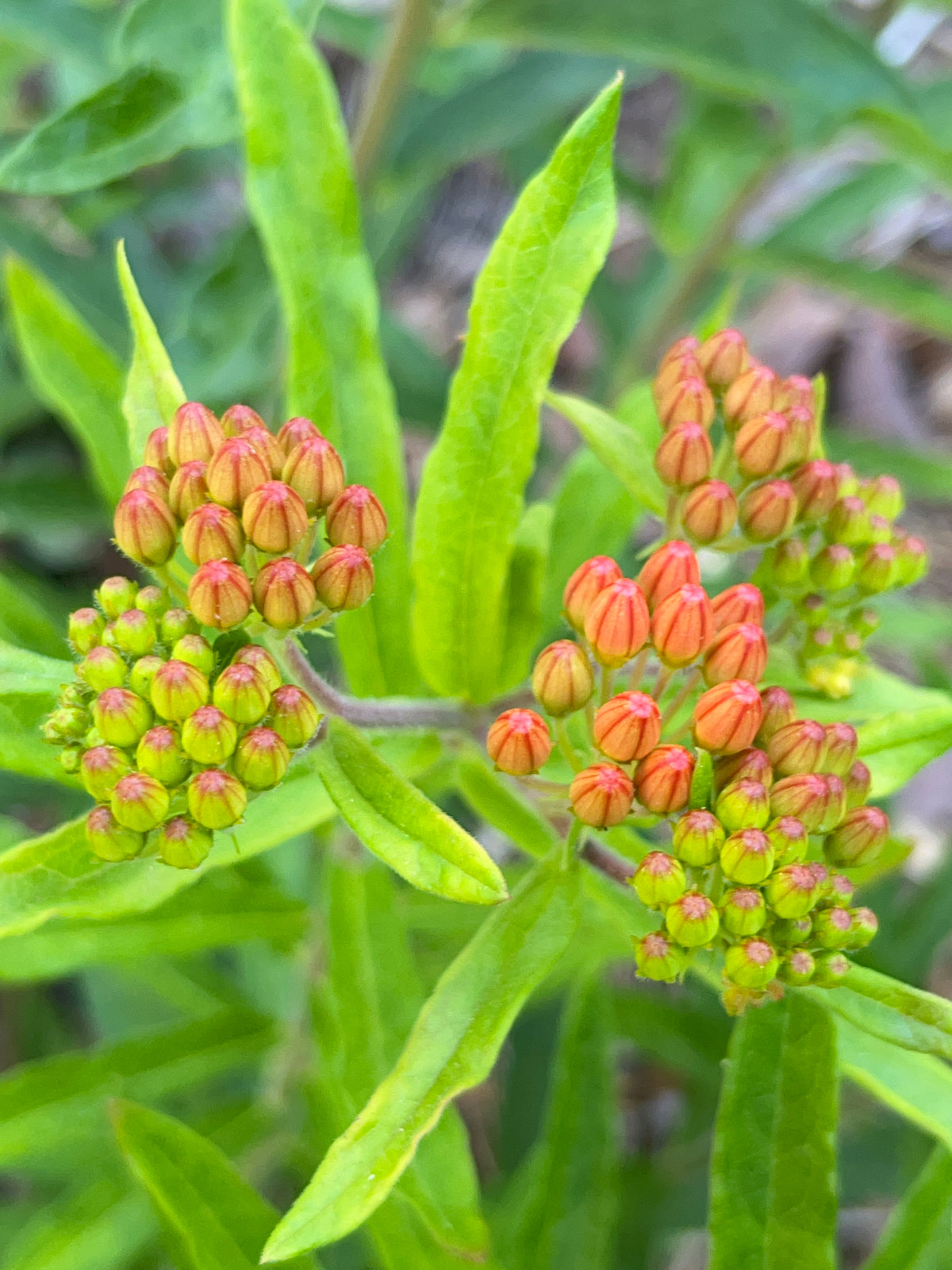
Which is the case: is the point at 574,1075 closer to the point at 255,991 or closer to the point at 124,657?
the point at 255,991

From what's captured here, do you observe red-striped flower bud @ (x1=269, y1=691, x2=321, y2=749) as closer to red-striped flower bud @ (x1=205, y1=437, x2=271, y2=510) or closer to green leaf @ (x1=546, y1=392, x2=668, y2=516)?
red-striped flower bud @ (x1=205, y1=437, x2=271, y2=510)

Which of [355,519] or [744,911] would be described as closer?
[744,911]

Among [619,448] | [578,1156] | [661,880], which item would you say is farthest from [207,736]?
[578,1156]

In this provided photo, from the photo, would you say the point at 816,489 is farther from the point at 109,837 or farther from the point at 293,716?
the point at 109,837

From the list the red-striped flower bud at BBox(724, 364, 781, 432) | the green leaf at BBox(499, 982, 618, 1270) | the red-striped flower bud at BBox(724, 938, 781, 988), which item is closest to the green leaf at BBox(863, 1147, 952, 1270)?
the green leaf at BBox(499, 982, 618, 1270)

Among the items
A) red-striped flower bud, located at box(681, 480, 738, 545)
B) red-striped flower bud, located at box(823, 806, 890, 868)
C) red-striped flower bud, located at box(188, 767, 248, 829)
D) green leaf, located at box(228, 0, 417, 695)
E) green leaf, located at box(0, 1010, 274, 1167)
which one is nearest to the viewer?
red-striped flower bud, located at box(188, 767, 248, 829)

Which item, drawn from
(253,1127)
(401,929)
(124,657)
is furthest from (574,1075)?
(124,657)
